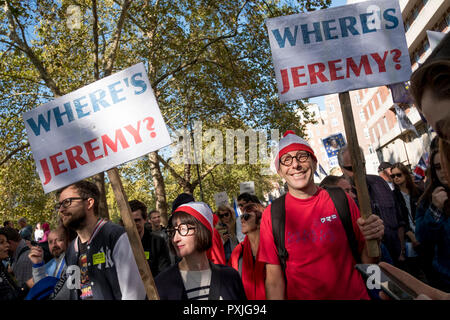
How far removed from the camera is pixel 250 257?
355cm

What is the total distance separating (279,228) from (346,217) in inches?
17.9

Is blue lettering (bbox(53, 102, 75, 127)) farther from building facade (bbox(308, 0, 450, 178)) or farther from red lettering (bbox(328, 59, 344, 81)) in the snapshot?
building facade (bbox(308, 0, 450, 178))

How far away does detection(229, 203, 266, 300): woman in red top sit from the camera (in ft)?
Answer: 10.6

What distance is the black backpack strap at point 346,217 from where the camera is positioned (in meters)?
2.47

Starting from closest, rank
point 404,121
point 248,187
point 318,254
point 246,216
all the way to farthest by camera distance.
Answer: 1. point 318,254
2. point 246,216
3. point 404,121
4. point 248,187

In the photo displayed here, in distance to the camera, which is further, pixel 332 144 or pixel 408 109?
pixel 408 109

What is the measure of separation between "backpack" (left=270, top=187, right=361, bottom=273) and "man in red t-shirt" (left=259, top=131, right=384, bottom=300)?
1.1 inches

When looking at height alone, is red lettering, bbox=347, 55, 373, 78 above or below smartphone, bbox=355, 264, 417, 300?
above

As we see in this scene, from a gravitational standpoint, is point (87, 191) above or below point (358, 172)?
above

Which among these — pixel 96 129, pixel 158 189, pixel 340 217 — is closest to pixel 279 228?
pixel 340 217

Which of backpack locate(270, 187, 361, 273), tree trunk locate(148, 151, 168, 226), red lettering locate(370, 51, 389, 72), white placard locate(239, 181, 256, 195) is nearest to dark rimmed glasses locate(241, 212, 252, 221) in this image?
backpack locate(270, 187, 361, 273)

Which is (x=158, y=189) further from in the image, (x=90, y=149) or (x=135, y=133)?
(x=135, y=133)

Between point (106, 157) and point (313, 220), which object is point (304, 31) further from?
point (106, 157)
